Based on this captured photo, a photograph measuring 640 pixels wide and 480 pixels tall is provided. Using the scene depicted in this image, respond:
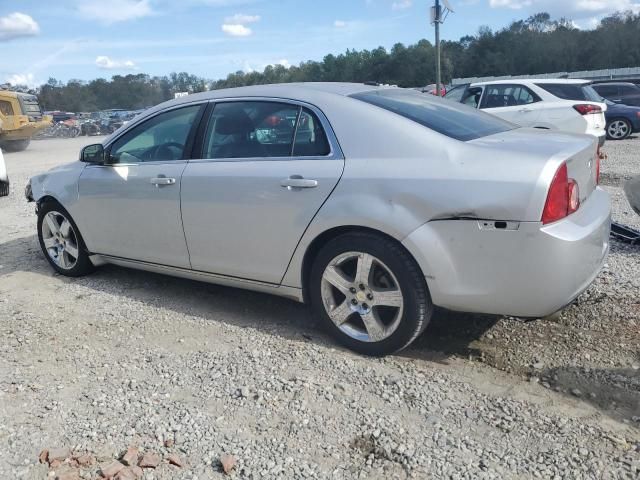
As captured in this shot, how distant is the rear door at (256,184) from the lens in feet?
11.8

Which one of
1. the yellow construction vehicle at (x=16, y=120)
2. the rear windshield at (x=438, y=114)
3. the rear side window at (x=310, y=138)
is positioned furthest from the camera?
the yellow construction vehicle at (x=16, y=120)

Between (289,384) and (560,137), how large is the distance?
85.4 inches

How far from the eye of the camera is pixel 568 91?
1216 centimetres

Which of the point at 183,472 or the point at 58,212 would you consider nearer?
the point at 183,472

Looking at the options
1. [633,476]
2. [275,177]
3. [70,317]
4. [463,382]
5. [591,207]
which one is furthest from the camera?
[70,317]

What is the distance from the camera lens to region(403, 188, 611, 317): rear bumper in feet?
9.80

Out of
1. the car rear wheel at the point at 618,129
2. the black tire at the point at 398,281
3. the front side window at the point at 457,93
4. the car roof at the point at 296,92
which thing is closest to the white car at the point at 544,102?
the front side window at the point at 457,93

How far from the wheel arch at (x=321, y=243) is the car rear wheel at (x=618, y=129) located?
1517 centimetres

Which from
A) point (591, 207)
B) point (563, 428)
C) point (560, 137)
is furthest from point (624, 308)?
point (563, 428)

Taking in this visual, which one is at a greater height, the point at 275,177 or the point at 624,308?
the point at 275,177

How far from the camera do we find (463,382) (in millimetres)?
3227

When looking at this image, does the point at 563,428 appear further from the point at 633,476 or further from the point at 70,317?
the point at 70,317

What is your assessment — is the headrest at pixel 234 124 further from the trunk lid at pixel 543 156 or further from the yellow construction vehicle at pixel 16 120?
the yellow construction vehicle at pixel 16 120

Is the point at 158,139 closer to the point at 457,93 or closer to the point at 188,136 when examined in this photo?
the point at 188,136
